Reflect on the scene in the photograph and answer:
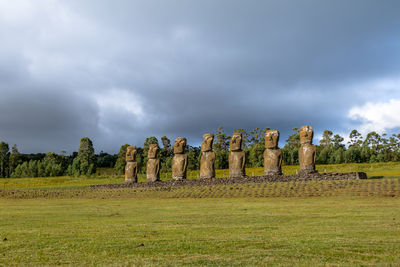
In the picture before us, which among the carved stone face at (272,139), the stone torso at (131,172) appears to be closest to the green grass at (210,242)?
the carved stone face at (272,139)

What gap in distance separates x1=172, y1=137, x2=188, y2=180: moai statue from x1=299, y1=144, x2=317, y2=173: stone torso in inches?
476

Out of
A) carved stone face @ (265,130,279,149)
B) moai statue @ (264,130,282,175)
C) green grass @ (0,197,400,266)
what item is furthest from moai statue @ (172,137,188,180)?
green grass @ (0,197,400,266)

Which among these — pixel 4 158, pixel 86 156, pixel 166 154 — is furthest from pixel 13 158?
pixel 166 154

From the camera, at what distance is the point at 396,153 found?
94375 millimetres

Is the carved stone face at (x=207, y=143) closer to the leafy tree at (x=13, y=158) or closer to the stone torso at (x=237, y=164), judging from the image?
the stone torso at (x=237, y=164)

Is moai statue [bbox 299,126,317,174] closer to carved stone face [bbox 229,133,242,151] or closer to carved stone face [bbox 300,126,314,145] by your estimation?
carved stone face [bbox 300,126,314,145]

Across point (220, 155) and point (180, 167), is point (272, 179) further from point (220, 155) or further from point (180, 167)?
point (220, 155)

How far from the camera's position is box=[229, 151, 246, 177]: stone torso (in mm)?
34438

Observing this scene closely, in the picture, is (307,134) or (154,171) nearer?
(307,134)

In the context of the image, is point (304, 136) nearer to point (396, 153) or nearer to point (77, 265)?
point (77, 265)

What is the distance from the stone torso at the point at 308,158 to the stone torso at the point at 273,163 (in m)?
2.02

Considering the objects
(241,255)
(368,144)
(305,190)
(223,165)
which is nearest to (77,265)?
(241,255)

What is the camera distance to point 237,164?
3462 cm

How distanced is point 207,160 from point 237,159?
3281mm
